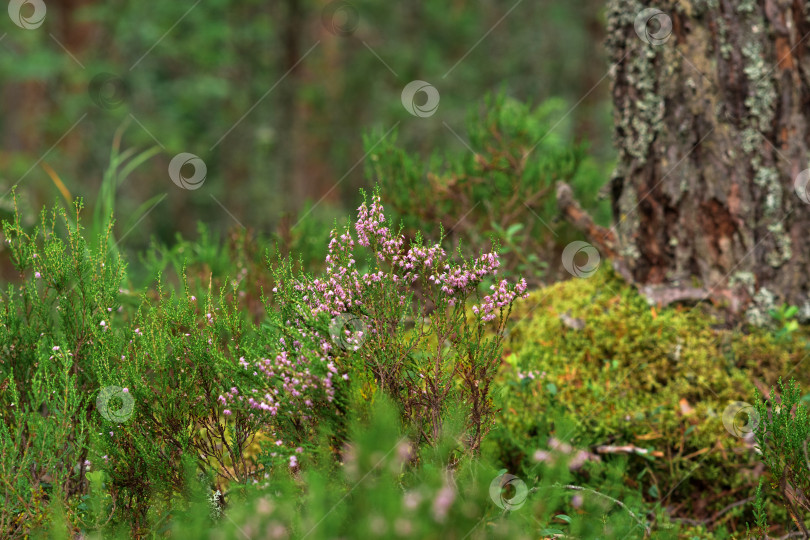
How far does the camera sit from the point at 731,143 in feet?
10.3

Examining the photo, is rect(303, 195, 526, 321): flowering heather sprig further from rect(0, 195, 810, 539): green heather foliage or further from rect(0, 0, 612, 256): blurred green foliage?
rect(0, 0, 612, 256): blurred green foliage

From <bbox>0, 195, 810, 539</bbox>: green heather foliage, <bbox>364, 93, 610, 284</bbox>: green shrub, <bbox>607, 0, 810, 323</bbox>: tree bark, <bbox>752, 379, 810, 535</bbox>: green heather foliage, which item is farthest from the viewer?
<bbox>364, 93, 610, 284</bbox>: green shrub

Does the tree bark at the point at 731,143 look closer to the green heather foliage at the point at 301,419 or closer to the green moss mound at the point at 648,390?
the green moss mound at the point at 648,390

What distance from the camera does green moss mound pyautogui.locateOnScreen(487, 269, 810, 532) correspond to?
2691mm

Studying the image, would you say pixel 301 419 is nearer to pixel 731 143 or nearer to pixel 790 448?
pixel 790 448

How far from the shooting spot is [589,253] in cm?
366

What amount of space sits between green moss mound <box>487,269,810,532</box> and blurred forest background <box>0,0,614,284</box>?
6034 millimetres

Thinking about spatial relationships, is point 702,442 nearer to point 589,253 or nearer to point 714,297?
point 714,297

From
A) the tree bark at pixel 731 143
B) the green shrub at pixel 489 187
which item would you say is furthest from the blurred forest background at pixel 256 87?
the tree bark at pixel 731 143

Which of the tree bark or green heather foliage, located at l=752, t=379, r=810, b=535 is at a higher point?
the tree bark

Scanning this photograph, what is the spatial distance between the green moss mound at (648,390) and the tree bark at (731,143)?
216 mm

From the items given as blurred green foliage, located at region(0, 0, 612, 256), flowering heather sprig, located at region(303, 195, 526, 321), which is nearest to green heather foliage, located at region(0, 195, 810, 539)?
flowering heather sprig, located at region(303, 195, 526, 321)

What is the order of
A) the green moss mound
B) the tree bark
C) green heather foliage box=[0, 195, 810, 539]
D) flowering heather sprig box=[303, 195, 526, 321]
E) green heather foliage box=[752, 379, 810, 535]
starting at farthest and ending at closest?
the tree bark < the green moss mound < flowering heather sprig box=[303, 195, 526, 321] < green heather foliage box=[752, 379, 810, 535] < green heather foliage box=[0, 195, 810, 539]

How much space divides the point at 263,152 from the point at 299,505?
478 inches
